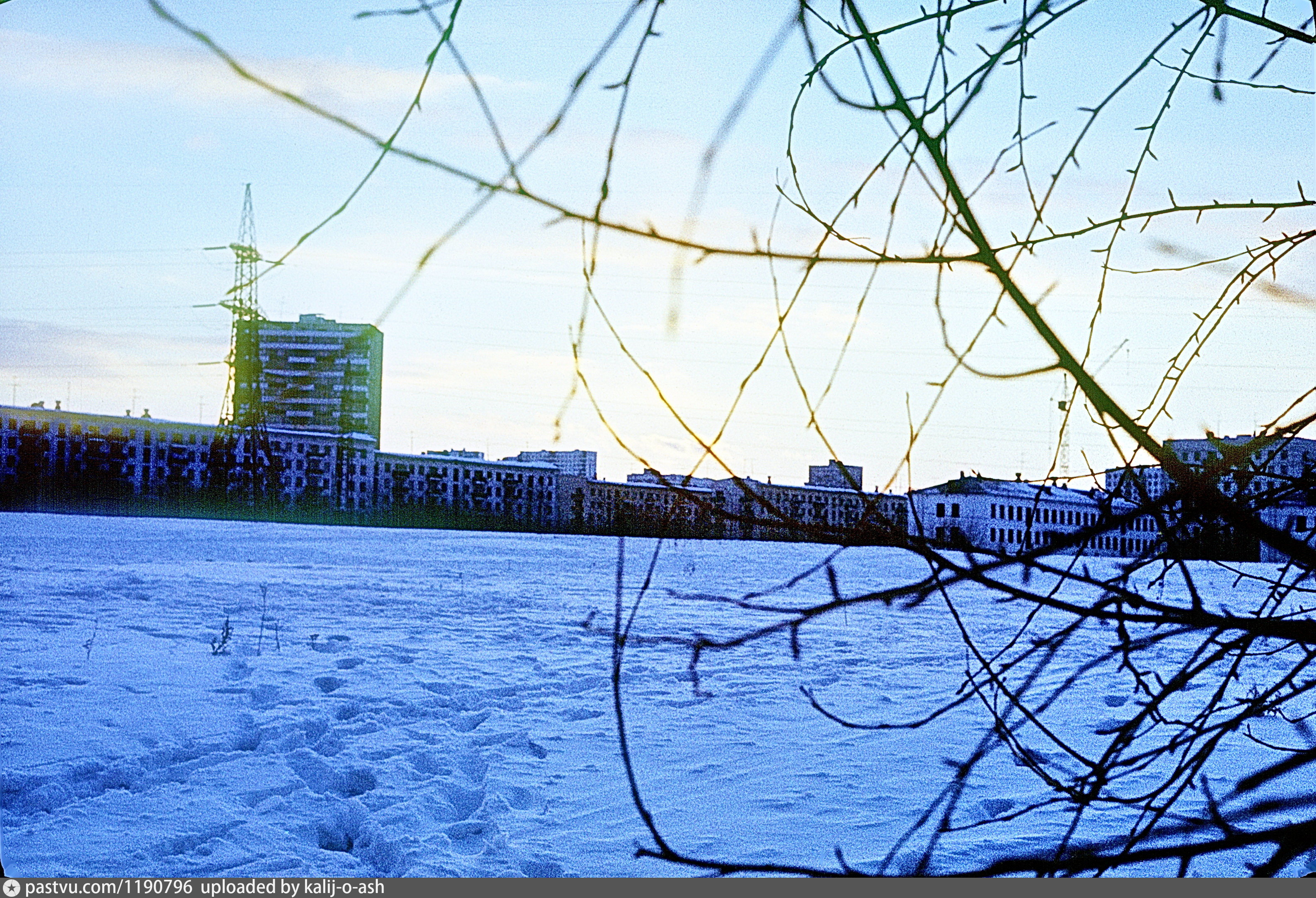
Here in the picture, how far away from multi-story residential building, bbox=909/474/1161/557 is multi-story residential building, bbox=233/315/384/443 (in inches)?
19.0

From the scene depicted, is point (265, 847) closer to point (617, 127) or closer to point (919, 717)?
point (617, 127)

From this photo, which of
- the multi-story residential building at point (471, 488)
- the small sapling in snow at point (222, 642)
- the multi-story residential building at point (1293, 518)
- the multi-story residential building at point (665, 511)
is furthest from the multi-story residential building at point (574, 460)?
the multi-story residential building at point (471, 488)

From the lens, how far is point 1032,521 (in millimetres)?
935

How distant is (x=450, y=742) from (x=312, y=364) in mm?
2482

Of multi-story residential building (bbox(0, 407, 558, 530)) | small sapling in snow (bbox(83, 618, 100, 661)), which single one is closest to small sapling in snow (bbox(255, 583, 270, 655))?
small sapling in snow (bbox(83, 618, 100, 661))

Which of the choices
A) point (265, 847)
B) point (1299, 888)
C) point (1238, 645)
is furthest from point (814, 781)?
point (1238, 645)

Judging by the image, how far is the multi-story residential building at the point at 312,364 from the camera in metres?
1.02

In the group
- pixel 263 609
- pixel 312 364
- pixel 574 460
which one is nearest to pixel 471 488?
pixel 263 609

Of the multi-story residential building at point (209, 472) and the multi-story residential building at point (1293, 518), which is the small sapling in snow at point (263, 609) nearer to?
the multi-story residential building at point (1293, 518)

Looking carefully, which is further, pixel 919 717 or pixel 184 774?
pixel 919 717

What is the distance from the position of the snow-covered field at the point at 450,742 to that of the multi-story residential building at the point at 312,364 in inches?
15.3

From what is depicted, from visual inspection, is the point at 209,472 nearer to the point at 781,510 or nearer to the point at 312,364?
the point at 312,364

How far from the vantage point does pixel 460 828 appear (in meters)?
2.62

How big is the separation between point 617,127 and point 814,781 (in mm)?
2782
